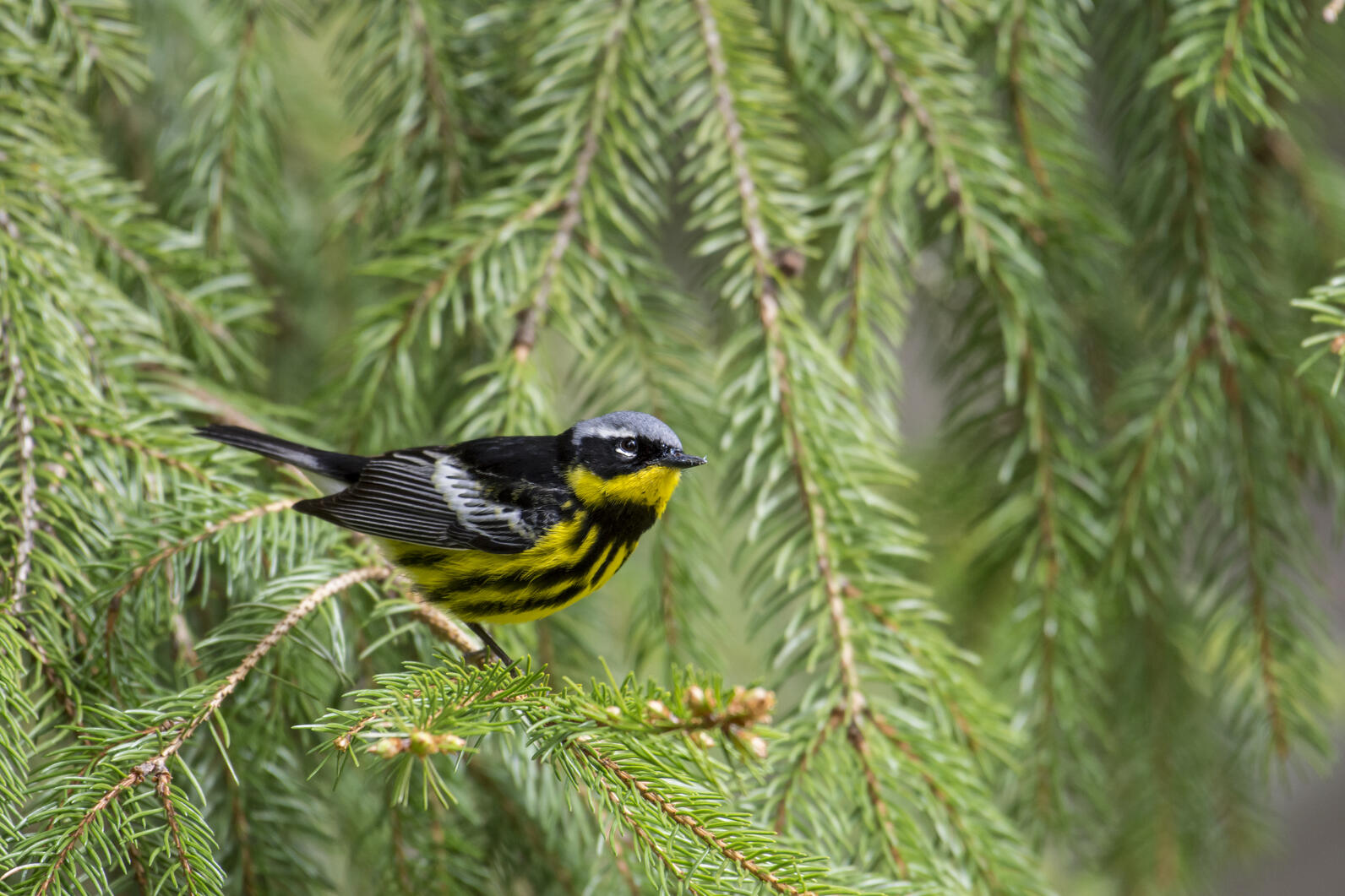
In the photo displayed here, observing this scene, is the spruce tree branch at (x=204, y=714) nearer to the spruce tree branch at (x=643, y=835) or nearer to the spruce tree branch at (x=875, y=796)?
the spruce tree branch at (x=643, y=835)

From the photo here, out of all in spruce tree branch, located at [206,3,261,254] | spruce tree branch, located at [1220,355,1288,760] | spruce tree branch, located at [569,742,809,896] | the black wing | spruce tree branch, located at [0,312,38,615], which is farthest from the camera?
spruce tree branch, located at [206,3,261,254]

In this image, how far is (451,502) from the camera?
6.57ft

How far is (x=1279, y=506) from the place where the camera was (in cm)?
215

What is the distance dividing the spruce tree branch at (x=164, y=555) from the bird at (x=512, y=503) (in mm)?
204

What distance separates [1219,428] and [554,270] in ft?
4.47

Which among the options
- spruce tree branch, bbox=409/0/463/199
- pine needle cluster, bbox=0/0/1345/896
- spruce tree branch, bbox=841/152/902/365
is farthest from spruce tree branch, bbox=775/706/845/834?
spruce tree branch, bbox=409/0/463/199

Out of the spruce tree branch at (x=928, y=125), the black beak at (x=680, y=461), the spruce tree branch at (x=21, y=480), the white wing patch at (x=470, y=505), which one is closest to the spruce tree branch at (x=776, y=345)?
the black beak at (x=680, y=461)

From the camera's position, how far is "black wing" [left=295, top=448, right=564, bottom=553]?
196 cm

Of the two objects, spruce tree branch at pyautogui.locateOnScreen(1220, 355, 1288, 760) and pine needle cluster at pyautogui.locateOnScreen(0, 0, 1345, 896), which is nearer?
pine needle cluster at pyautogui.locateOnScreen(0, 0, 1345, 896)

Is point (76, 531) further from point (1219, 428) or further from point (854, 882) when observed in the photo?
point (1219, 428)

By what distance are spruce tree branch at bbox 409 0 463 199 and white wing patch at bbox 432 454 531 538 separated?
0.63 meters

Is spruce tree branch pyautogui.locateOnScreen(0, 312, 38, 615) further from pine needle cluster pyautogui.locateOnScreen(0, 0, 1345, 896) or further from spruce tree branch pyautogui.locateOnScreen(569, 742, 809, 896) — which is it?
spruce tree branch pyautogui.locateOnScreen(569, 742, 809, 896)

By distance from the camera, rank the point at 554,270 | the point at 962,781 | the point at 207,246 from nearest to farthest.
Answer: the point at 962,781
the point at 554,270
the point at 207,246

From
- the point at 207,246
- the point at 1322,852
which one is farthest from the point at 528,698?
the point at 1322,852
